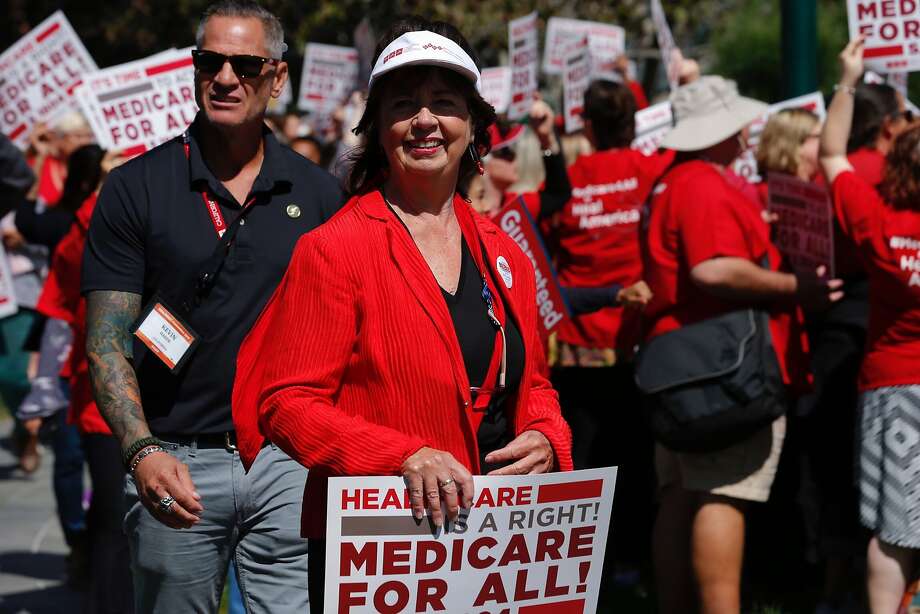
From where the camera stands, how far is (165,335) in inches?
140

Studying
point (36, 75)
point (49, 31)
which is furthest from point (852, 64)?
point (36, 75)

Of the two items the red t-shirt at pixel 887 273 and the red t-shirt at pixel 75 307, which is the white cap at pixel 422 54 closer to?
the red t-shirt at pixel 75 307

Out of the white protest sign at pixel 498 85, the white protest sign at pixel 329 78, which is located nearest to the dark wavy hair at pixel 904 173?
the white protest sign at pixel 498 85

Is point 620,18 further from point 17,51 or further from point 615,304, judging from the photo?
point 615,304

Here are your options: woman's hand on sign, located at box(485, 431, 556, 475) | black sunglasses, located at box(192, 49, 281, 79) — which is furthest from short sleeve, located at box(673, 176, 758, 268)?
woman's hand on sign, located at box(485, 431, 556, 475)

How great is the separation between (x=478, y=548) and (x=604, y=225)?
5.11m

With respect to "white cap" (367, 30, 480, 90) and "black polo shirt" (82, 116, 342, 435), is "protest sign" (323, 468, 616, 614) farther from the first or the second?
"black polo shirt" (82, 116, 342, 435)

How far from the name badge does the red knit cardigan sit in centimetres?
79

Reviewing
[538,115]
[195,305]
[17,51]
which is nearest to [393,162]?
[195,305]

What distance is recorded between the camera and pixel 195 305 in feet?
11.9

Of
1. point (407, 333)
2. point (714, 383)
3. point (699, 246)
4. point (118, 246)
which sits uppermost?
point (118, 246)

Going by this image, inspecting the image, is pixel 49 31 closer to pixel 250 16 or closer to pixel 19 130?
pixel 19 130

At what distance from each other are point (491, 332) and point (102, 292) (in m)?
1.23

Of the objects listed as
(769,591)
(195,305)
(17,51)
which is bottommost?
(769,591)
